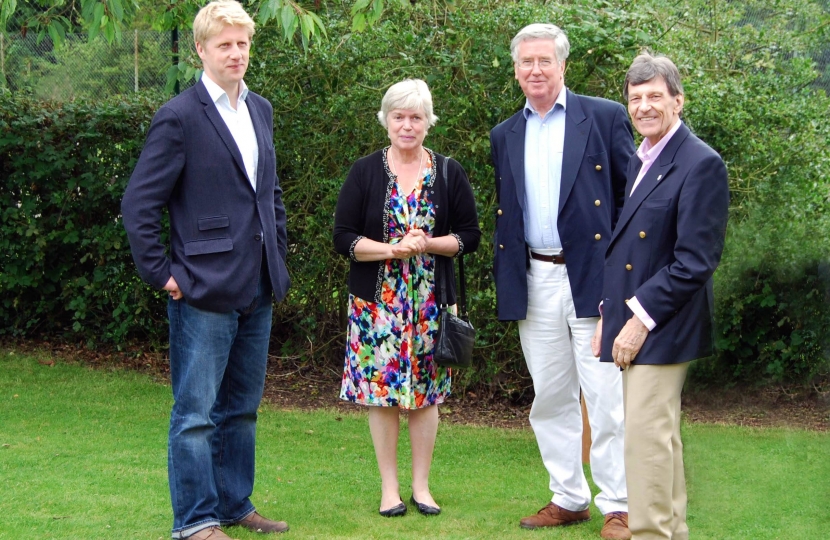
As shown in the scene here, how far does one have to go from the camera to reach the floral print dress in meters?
4.62

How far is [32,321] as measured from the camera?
28.1ft

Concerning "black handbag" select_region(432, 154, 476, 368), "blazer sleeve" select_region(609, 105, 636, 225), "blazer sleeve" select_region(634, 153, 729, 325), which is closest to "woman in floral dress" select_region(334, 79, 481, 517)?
"black handbag" select_region(432, 154, 476, 368)

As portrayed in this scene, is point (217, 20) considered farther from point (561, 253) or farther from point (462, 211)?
point (561, 253)

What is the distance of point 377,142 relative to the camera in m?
6.83

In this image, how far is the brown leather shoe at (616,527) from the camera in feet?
13.9

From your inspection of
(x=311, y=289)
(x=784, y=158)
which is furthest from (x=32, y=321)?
(x=784, y=158)

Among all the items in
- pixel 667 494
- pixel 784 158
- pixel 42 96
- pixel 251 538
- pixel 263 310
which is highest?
pixel 42 96

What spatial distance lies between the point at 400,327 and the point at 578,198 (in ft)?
3.44

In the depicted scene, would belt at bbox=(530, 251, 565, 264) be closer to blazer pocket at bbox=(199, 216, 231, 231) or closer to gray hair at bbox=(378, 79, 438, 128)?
gray hair at bbox=(378, 79, 438, 128)

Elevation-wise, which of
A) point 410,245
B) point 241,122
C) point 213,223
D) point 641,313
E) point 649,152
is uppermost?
point 241,122

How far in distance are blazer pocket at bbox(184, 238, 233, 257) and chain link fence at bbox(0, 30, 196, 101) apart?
25.9ft

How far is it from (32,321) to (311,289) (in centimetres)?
288

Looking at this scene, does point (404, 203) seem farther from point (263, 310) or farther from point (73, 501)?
point (73, 501)

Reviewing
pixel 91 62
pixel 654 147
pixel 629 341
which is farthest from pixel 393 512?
pixel 91 62
